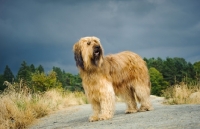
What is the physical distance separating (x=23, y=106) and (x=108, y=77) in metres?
5.56

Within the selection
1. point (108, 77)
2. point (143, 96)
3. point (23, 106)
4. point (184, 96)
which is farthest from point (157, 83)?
point (108, 77)

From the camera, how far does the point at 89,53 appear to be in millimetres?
9391

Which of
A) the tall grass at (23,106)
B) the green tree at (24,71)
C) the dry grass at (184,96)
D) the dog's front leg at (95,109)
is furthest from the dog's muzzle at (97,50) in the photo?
the green tree at (24,71)

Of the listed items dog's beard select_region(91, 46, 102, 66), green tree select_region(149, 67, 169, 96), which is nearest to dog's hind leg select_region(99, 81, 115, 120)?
dog's beard select_region(91, 46, 102, 66)

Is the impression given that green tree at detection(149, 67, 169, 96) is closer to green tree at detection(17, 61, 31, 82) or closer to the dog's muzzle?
green tree at detection(17, 61, 31, 82)

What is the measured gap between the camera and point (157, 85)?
63.7 metres

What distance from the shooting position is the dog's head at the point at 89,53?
369 inches

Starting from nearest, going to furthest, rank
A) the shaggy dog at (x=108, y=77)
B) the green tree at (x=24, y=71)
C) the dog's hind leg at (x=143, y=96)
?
the shaggy dog at (x=108, y=77)
the dog's hind leg at (x=143, y=96)
the green tree at (x=24, y=71)

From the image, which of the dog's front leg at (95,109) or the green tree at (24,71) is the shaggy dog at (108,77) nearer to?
the dog's front leg at (95,109)

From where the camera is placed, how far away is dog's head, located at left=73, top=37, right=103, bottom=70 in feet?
30.8

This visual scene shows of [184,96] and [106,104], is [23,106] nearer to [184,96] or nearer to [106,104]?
[106,104]

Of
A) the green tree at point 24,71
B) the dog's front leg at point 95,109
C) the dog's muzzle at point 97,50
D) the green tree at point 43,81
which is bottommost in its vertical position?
the dog's front leg at point 95,109

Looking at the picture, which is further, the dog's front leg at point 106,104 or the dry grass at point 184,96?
the dry grass at point 184,96

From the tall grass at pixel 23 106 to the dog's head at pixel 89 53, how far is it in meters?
3.40
